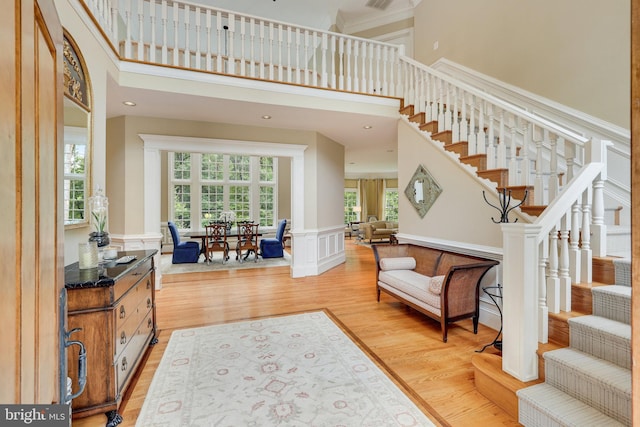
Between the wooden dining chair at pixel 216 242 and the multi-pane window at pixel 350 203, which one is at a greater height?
the multi-pane window at pixel 350 203

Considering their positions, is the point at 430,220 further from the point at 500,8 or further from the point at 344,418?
the point at 500,8

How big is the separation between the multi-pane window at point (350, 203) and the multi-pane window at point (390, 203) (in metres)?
1.31

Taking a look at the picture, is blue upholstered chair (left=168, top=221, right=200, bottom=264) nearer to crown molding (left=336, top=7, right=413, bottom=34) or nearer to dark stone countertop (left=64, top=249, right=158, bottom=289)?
dark stone countertop (left=64, top=249, right=158, bottom=289)

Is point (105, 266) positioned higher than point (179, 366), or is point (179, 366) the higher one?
point (105, 266)

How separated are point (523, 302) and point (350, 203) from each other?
11038mm

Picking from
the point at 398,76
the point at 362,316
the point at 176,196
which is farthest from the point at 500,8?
the point at 176,196

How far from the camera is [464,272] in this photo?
109 inches

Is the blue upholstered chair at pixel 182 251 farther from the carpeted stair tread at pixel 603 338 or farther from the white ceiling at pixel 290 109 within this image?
the carpeted stair tread at pixel 603 338

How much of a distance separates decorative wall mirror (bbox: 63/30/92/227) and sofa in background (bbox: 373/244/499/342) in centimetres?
307

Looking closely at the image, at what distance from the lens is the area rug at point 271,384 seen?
177 centimetres

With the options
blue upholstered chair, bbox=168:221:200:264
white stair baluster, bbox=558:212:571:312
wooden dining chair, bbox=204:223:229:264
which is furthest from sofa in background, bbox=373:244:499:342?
blue upholstered chair, bbox=168:221:200:264

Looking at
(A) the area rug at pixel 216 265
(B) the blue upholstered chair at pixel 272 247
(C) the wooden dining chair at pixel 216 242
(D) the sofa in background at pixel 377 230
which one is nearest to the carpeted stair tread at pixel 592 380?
(A) the area rug at pixel 216 265

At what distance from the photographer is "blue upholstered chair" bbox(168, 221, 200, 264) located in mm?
6520

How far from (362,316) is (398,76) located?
143 inches
